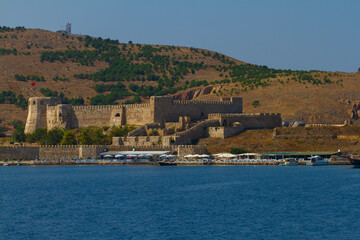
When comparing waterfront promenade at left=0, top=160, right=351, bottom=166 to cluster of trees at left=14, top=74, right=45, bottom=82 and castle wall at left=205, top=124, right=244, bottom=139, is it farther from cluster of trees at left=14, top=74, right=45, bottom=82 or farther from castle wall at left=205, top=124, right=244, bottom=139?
cluster of trees at left=14, top=74, right=45, bottom=82

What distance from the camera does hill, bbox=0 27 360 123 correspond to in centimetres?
12394

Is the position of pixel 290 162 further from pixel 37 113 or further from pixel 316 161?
pixel 37 113

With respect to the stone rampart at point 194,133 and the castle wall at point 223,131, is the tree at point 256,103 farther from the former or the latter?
the castle wall at point 223,131

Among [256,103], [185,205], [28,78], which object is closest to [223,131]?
[256,103]

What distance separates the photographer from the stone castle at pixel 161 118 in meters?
89.0

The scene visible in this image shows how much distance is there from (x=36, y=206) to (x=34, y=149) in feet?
138

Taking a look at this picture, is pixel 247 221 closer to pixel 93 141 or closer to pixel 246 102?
pixel 93 141

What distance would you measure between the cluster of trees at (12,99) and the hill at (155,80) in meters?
0.18

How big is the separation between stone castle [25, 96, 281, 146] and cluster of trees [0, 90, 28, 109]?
37120 mm

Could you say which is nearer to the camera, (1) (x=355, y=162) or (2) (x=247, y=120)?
(1) (x=355, y=162)

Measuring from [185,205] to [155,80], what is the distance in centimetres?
12261

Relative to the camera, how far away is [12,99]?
144125 mm

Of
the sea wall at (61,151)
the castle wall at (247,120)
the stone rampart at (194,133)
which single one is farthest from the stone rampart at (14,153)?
the castle wall at (247,120)

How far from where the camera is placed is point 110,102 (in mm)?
141375
